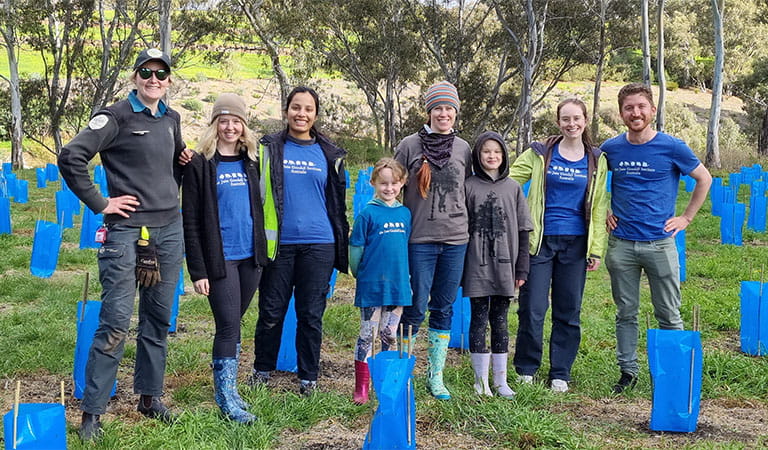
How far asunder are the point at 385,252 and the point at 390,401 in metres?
0.95

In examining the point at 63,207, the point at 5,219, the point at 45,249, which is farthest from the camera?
the point at 5,219

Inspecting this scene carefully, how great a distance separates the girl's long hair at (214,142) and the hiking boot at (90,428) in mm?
1253

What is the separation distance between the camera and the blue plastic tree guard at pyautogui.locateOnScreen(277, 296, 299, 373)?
4.54 m

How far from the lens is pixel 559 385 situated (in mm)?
4305

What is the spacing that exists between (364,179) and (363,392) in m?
9.50

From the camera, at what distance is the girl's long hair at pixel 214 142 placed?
142 inches

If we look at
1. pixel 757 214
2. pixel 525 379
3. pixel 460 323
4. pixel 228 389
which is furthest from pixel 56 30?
pixel 525 379

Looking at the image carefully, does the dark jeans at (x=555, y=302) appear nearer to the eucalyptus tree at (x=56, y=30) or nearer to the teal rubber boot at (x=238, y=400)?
the teal rubber boot at (x=238, y=400)

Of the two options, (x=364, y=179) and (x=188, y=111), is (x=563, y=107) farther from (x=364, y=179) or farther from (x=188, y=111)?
(x=188, y=111)

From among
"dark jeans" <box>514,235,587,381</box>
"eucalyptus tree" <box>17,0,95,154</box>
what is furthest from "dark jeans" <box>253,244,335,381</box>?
"eucalyptus tree" <box>17,0,95,154</box>

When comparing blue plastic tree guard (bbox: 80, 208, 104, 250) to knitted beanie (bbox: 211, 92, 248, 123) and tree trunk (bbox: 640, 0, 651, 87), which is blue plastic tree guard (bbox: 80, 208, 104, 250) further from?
tree trunk (bbox: 640, 0, 651, 87)

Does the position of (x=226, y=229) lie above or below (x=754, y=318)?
above

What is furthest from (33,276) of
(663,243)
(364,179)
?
(364,179)

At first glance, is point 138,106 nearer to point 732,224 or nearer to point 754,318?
point 754,318
